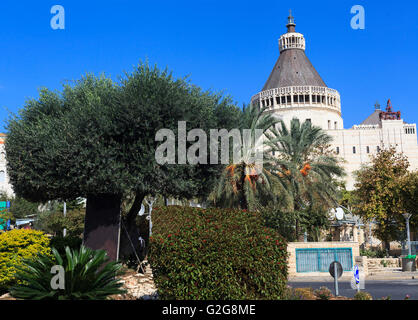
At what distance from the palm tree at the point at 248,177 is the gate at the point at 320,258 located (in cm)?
435

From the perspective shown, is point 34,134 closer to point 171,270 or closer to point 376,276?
point 171,270

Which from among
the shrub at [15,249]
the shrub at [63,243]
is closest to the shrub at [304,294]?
the shrub at [15,249]

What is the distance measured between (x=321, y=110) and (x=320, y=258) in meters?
87.1

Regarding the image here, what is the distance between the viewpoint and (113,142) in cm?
1580

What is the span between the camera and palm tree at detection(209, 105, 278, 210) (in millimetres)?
25453

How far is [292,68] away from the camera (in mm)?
111188

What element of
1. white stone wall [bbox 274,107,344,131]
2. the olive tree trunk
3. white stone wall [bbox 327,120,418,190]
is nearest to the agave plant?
the olive tree trunk

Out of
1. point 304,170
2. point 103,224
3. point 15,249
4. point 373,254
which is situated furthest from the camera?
point 373,254

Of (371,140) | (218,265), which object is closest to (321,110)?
(371,140)

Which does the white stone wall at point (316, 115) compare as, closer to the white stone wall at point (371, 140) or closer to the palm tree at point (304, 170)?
the white stone wall at point (371, 140)

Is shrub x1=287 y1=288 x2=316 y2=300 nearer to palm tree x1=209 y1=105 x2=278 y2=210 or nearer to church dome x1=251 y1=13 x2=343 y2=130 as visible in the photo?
palm tree x1=209 y1=105 x2=278 y2=210

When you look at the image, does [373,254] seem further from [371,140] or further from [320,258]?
[371,140]
